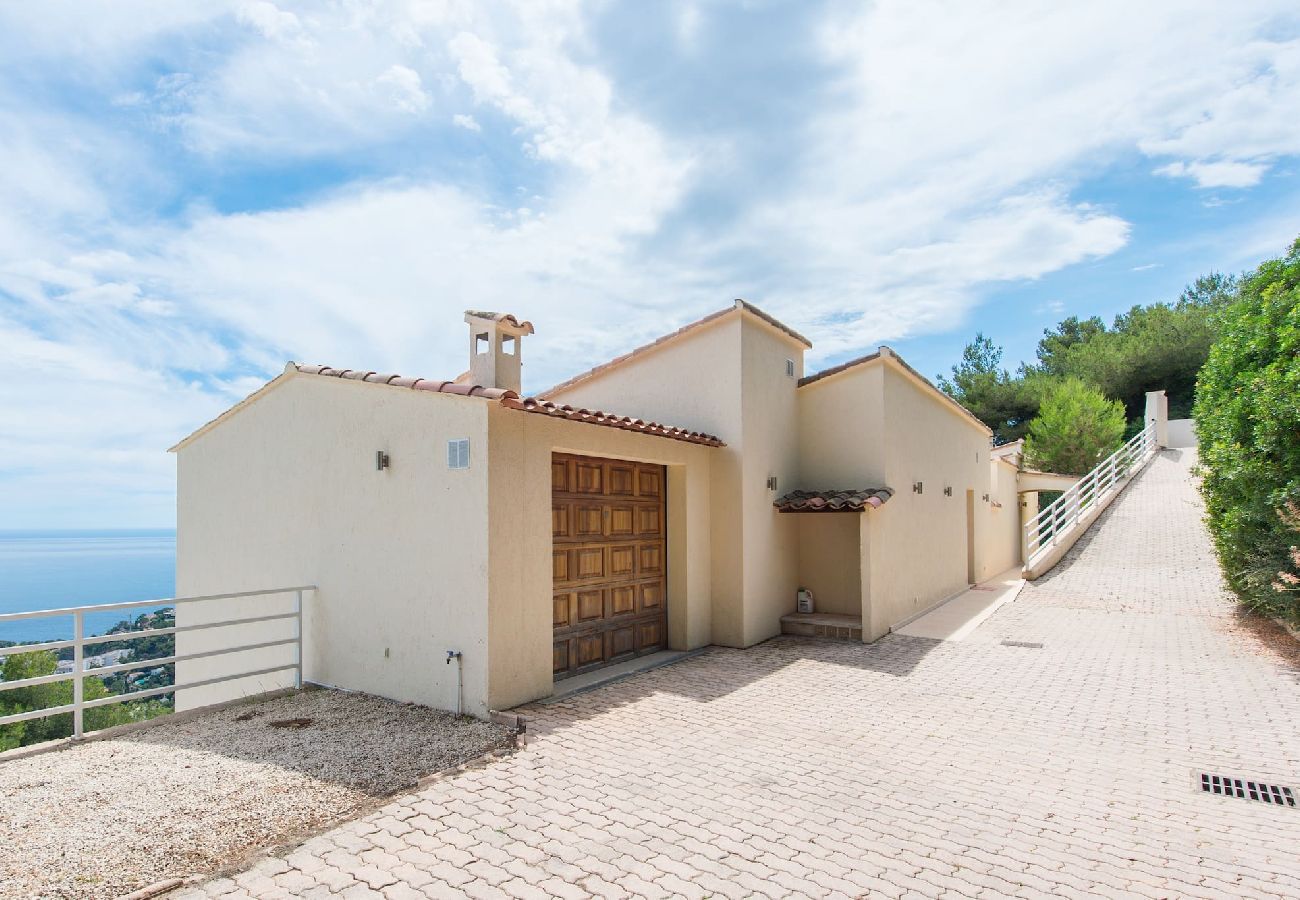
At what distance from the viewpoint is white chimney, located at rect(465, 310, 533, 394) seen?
8438 millimetres

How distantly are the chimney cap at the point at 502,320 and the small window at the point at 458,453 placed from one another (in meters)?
2.12

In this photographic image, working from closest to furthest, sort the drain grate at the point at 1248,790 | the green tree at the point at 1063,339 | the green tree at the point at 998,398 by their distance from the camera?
the drain grate at the point at 1248,790 → the green tree at the point at 998,398 → the green tree at the point at 1063,339

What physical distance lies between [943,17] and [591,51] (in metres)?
4.06

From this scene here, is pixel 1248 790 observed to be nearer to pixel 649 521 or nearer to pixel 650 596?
pixel 650 596

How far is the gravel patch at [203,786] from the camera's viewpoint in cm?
394

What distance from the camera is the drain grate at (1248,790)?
16.4 feet

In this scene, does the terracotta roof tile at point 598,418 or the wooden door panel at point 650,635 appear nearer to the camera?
the terracotta roof tile at point 598,418

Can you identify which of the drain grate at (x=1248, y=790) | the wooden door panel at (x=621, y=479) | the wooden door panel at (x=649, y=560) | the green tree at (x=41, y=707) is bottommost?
the green tree at (x=41, y=707)

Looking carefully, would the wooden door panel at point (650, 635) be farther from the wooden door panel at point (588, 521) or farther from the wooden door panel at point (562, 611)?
the wooden door panel at point (588, 521)

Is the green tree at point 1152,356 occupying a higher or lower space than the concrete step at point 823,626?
higher

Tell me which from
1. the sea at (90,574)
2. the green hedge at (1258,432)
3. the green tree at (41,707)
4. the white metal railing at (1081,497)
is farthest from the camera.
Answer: the sea at (90,574)

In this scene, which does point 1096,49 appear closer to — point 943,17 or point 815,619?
point 943,17

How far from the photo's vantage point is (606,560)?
895 cm

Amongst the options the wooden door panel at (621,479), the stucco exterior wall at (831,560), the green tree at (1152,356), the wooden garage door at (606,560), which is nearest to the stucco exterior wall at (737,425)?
the stucco exterior wall at (831,560)
